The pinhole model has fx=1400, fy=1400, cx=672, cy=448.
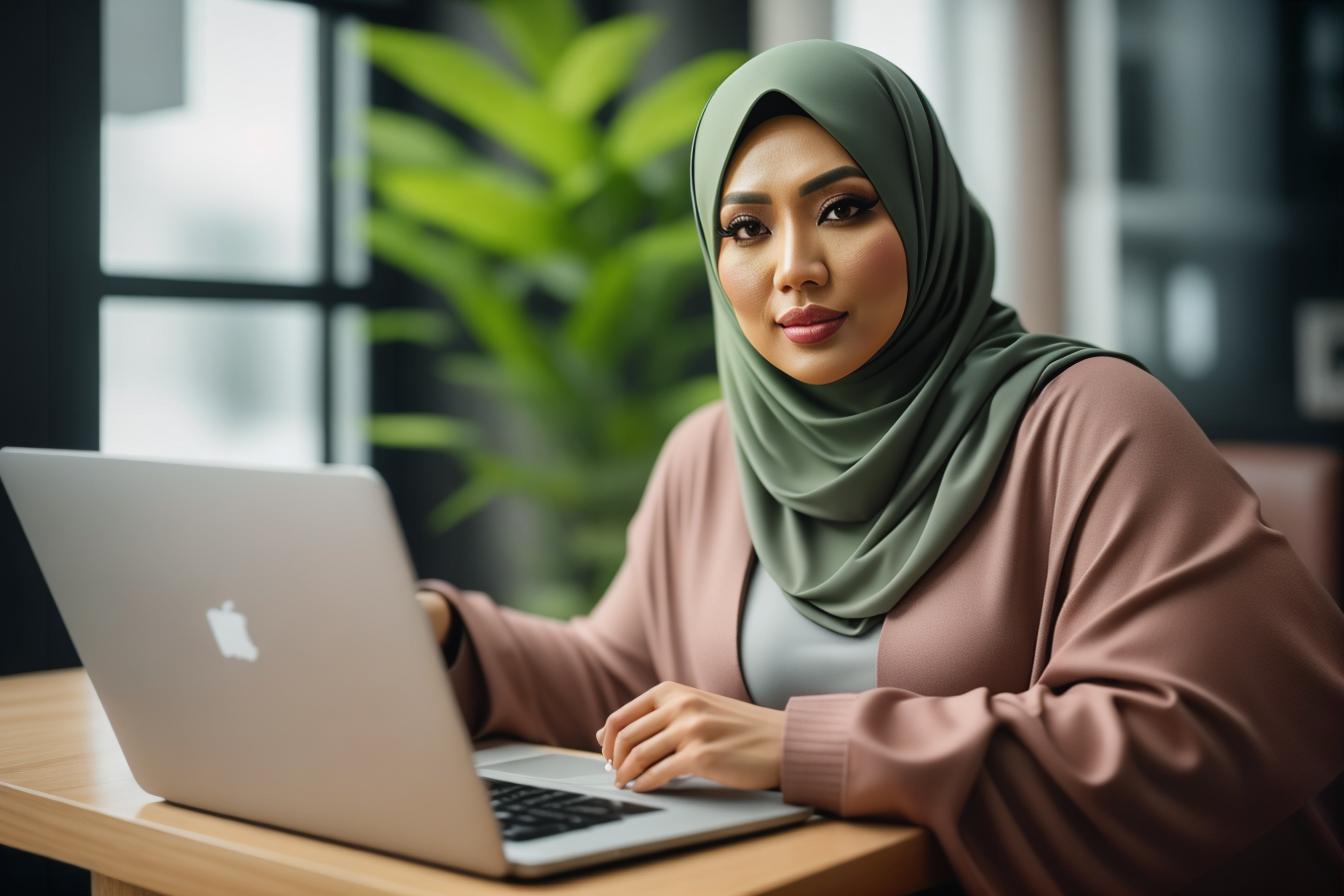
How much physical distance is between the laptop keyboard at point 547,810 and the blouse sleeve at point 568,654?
12.5 inches

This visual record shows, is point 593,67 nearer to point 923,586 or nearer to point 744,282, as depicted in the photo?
point 744,282

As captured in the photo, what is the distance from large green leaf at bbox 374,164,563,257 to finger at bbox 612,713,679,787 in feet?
5.31

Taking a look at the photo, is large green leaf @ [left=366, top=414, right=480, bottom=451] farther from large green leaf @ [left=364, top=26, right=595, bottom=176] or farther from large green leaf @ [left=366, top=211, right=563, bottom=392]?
large green leaf @ [left=364, top=26, right=595, bottom=176]

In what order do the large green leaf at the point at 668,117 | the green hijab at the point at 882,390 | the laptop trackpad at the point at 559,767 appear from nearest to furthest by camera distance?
the laptop trackpad at the point at 559,767
the green hijab at the point at 882,390
the large green leaf at the point at 668,117

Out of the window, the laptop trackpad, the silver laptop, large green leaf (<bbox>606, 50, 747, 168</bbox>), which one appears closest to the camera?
the silver laptop

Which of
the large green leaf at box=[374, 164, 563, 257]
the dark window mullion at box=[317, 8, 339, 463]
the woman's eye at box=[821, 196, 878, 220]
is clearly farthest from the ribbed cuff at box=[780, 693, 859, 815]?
the dark window mullion at box=[317, 8, 339, 463]

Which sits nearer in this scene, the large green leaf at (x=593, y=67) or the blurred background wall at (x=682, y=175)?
the large green leaf at (x=593, y=67)

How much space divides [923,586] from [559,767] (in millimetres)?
328

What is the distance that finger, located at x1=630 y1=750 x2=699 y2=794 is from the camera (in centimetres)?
90

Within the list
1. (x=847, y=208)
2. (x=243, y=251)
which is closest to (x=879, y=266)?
(x=847, y=208)

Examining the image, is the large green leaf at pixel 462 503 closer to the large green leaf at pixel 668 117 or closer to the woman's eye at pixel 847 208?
the large green leaf at pixel 668 117

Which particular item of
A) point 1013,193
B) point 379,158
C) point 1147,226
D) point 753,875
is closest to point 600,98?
point 379,158

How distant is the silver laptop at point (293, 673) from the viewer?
29.5 inches

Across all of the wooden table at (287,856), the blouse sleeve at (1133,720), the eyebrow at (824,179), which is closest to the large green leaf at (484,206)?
the eyebrow at (824,179)
